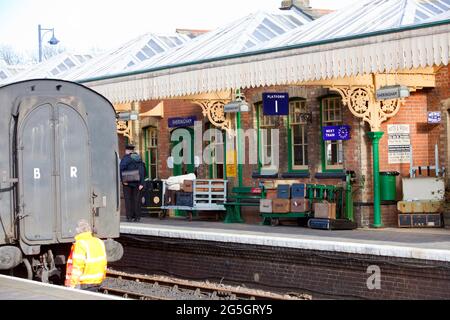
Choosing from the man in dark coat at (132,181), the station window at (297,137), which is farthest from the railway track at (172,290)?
the station window at (297,137)

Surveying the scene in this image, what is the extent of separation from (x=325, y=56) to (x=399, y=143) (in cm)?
377

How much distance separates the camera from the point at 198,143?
25.9 meters

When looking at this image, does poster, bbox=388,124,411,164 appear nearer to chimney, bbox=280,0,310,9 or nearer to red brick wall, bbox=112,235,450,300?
red brick wall, bbox=112,235,450,300

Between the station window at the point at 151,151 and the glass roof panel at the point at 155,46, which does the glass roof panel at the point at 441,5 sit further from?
the station window at the point at 151,151

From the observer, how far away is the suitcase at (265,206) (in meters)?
21.1

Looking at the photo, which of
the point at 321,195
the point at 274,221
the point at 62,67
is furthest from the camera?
the point at 62,67

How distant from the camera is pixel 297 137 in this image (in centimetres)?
2262

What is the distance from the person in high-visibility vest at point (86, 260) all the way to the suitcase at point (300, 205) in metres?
8.18

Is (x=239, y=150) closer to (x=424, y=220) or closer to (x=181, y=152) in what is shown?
(x=181, y=152)

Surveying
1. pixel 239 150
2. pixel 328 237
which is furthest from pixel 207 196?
pixel 328 237
